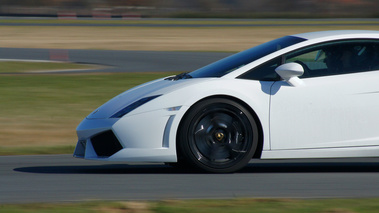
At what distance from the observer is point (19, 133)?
860 centimetres

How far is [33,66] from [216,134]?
A: 44.3 feet

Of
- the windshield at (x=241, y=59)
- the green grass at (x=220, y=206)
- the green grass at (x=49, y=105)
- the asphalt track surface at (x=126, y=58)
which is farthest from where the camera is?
the asphalt track surface at (x=126, y=58)

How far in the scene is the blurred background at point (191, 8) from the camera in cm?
5700

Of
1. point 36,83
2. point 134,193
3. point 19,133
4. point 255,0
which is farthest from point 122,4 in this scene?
point 134,193

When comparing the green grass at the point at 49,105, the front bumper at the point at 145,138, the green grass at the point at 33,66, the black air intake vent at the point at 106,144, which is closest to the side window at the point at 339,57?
the front bumper at the point at 145,138

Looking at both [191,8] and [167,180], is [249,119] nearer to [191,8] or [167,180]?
[167,180]

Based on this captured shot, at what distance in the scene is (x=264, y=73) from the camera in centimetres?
573

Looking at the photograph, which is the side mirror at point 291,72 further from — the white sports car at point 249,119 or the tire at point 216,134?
the tire at point 216,134

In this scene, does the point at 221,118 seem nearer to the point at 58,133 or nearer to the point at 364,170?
the point at 364,170

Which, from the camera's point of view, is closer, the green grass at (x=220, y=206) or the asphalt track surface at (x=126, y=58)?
the green grass at (x=220, y=206)

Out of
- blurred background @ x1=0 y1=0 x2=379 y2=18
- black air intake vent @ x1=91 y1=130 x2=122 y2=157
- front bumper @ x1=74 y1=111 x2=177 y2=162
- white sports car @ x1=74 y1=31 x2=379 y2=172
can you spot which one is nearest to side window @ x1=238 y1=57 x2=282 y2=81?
white sports car @ x1=74 y1=31 x2=379 y2=172

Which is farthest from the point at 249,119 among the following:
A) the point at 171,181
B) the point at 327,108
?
the point at 171,181

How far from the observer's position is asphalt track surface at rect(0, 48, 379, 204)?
4930mm

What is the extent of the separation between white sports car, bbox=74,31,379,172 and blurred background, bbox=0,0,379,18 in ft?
166
